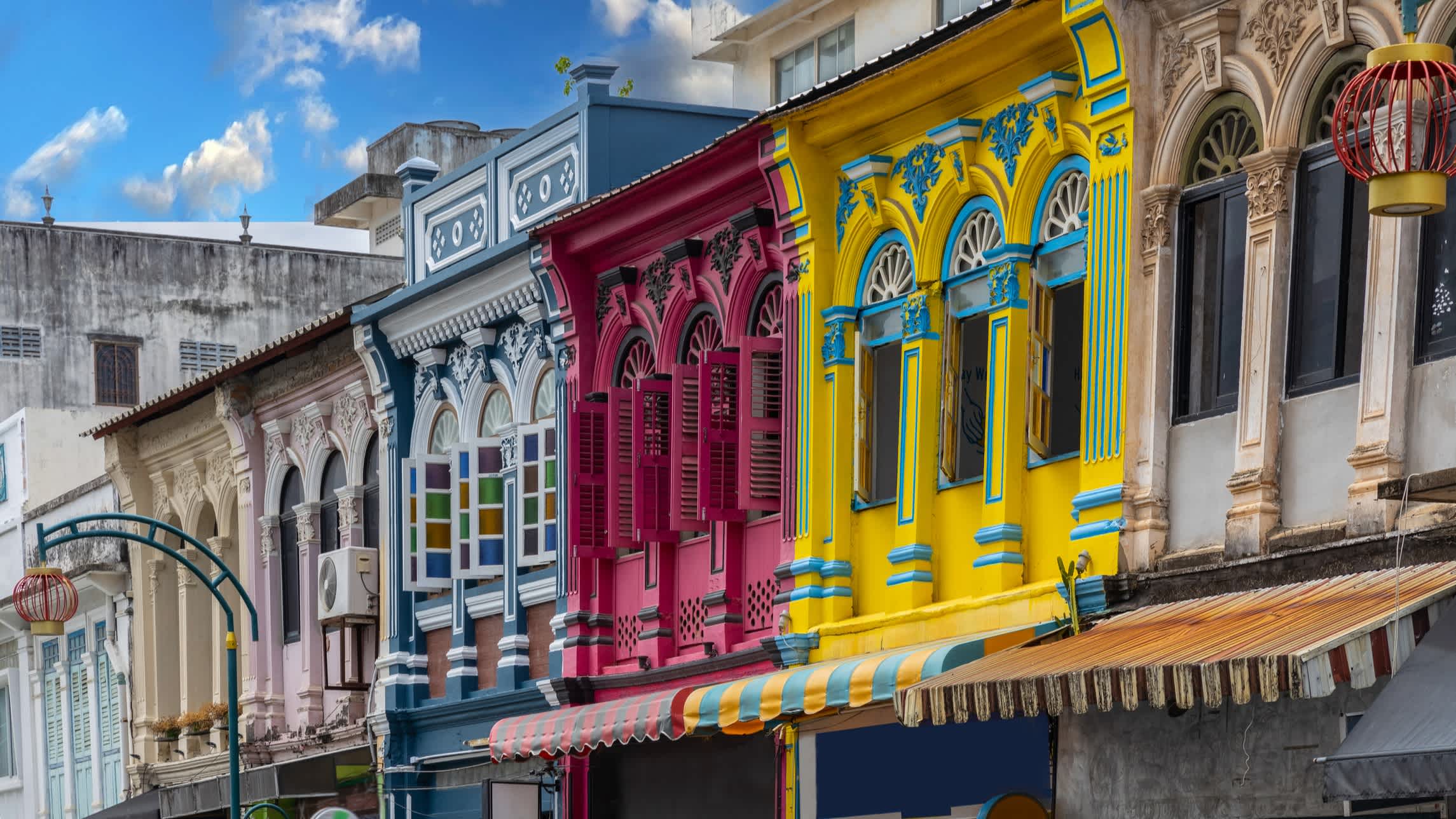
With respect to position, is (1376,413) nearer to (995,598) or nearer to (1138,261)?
(1138,261)

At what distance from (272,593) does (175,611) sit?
3.53m

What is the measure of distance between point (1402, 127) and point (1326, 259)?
1.42 meters

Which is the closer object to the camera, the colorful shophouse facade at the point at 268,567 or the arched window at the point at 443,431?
the arched window at the point at 443,431

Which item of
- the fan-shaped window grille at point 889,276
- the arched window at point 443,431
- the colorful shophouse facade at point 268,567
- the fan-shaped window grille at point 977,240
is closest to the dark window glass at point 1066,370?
the fan-shaped window grille at point 977,240

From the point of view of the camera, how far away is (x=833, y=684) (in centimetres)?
1584

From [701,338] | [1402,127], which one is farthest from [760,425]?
[1402,127]

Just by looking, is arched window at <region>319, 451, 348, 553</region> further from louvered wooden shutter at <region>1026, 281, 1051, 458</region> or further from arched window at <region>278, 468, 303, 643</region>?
louvered wooden shutter at <region>1026, 281, 1051, 458</region>

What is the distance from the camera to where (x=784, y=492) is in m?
19.0

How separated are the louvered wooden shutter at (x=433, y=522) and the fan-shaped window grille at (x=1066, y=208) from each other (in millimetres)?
8977

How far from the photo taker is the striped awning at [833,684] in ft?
49.4

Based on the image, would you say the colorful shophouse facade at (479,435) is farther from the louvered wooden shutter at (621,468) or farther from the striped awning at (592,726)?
the striped awning at (592,726)

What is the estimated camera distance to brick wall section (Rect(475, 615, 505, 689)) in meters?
23.8

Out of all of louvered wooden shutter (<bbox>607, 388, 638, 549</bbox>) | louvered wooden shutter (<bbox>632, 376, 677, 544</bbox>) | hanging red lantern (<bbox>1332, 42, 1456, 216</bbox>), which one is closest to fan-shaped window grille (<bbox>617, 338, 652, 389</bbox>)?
louvered wooden shutter (<bbox>607, 388, 638, 549</bbox>)

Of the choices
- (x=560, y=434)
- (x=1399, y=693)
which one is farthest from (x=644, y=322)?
(x=1399, y=693)
